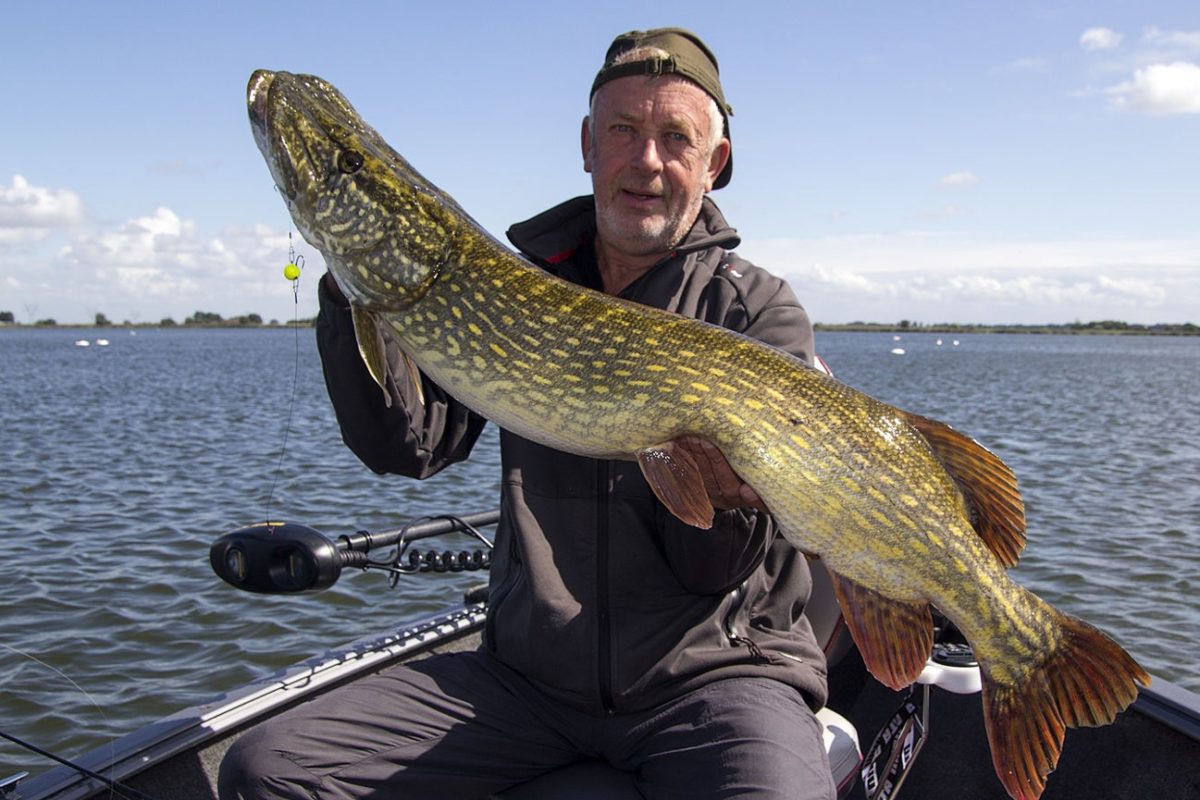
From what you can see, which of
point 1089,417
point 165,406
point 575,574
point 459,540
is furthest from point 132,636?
point 1089,417

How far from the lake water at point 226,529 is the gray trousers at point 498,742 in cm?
204

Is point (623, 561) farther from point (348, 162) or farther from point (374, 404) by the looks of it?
point (348, 162)

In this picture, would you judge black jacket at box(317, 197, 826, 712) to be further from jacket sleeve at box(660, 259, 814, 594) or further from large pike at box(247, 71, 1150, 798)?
large pike at box(247, 71, 1150, 798)

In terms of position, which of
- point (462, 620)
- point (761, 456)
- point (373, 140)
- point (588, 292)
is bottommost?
point (462, 620)

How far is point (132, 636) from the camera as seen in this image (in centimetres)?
637

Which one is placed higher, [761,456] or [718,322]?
[718,322]

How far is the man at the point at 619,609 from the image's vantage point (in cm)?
232

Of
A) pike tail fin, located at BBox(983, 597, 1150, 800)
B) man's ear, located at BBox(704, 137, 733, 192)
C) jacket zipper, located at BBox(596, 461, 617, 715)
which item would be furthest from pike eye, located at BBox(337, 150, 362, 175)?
pike tail fin, located at BBox(983, 597, 1150, 800)

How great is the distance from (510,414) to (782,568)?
966 mm

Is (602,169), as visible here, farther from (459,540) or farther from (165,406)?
(165,406)

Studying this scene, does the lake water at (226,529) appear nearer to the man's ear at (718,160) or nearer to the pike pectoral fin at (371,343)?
the pike pectoral fin at (371,343)

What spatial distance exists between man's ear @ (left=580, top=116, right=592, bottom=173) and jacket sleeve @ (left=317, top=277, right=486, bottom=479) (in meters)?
0.95

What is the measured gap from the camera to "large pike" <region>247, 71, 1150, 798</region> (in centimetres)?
225

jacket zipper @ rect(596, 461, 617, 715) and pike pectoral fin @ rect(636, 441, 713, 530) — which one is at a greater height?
pike pectoral fin @ rect(636, 441, 713, 530)
